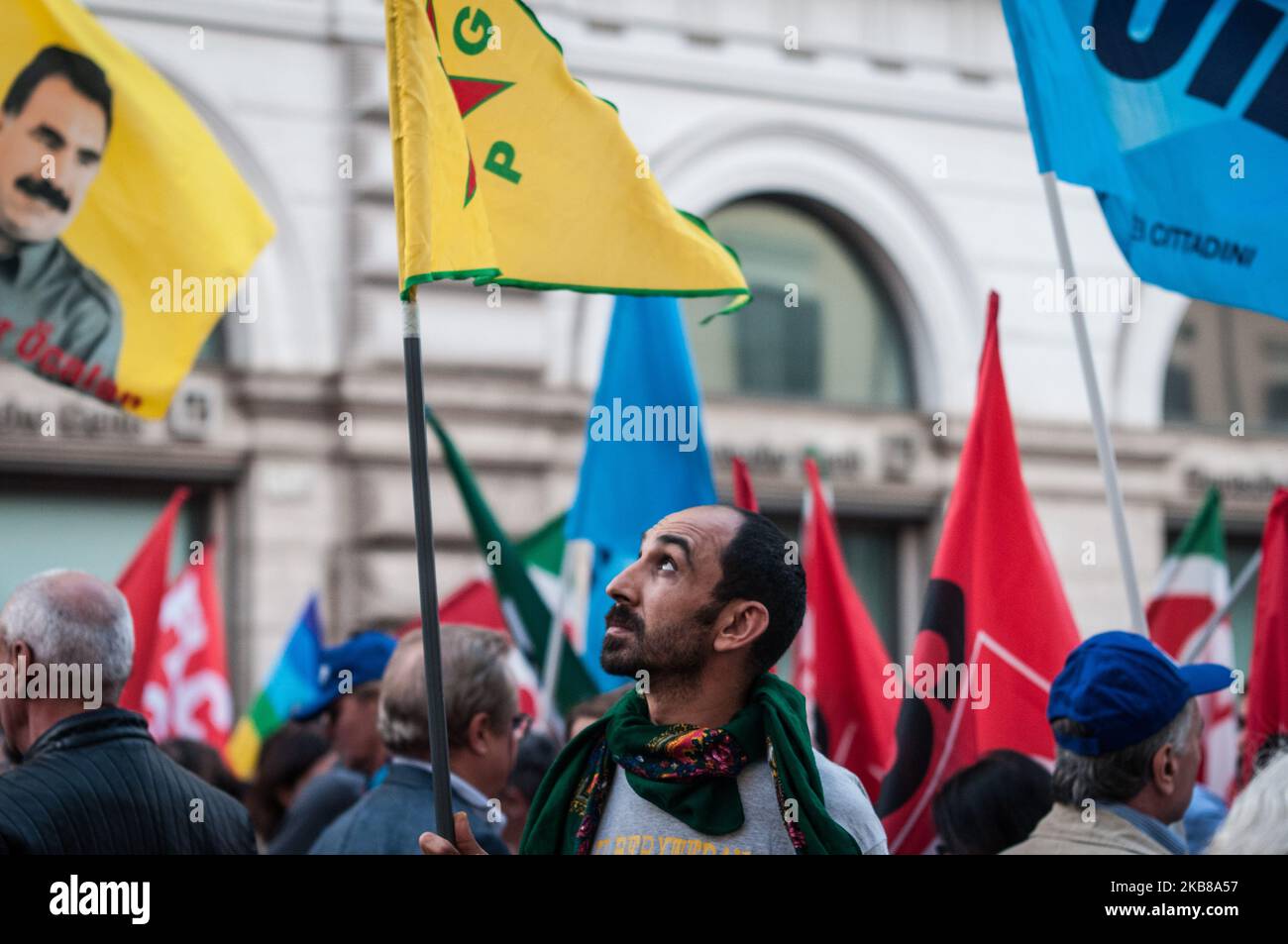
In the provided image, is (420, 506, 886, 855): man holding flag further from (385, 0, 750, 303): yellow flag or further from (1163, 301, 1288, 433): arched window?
(1163, 301, 1288, 433): arched window

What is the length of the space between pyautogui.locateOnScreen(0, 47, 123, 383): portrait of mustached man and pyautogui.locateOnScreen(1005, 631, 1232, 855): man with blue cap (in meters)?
2.96

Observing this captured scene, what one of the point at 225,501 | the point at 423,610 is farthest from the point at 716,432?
the point at 423,610

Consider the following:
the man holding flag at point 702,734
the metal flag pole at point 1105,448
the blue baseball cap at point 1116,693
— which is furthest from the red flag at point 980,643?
the man holding flag at point 702,734

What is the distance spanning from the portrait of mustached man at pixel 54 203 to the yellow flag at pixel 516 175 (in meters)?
1.97

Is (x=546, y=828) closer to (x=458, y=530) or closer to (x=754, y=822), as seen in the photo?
(x=754, y=822)

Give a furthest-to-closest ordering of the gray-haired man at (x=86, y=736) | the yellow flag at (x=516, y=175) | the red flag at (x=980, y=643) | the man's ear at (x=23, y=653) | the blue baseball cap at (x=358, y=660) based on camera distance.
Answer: the blue baseball cap at (x=358, y=660)
the red flag at (x=980, y=643)
the man's ear at (x=23, y=653)
the gray-haired man at (x=86, y=736)
the yellow flag at (x=516, y=175)

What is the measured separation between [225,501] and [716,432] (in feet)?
10.8

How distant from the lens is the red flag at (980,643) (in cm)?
473

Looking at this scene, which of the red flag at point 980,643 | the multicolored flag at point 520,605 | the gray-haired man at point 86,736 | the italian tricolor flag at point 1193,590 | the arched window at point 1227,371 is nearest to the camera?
the gray-haired man at point 86,736

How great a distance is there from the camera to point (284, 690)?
909cm

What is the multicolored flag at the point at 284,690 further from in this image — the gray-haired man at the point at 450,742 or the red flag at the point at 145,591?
the gray-haired man at the point at 450,742

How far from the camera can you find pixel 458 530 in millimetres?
11430

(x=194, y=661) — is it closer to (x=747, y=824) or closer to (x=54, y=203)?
(x=54, y=203)

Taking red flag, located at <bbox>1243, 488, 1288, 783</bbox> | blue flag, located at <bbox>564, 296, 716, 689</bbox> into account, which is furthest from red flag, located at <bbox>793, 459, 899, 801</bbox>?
red flag, located at <bbox>1243, 488, 1288, 783</bbox>
